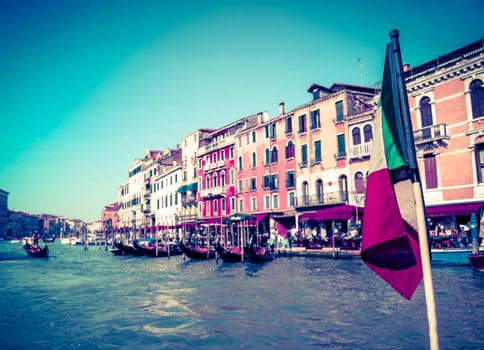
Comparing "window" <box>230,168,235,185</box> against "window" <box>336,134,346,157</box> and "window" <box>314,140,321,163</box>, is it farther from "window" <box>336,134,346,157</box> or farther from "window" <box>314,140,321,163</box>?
"window" <box>336,134,346,157</box>

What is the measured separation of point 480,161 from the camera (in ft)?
56.1

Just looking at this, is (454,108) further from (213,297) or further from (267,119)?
(267,119)

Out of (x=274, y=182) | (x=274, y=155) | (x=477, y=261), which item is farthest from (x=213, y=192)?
(x=477, y=261)

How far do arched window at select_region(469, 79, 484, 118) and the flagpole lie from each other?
57.8 feet

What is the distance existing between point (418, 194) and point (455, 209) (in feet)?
56.7

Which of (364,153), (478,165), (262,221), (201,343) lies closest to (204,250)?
(262,221)

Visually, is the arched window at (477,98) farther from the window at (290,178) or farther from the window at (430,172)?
the window at (290,178)

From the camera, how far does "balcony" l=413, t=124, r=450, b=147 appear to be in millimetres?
18188

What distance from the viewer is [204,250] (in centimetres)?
2653

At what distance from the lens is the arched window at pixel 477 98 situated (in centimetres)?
1702

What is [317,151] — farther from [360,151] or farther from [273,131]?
[273,131]

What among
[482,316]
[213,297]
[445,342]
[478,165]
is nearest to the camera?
[445,342]

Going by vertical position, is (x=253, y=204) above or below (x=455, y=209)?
above

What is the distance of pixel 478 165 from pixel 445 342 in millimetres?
13199
